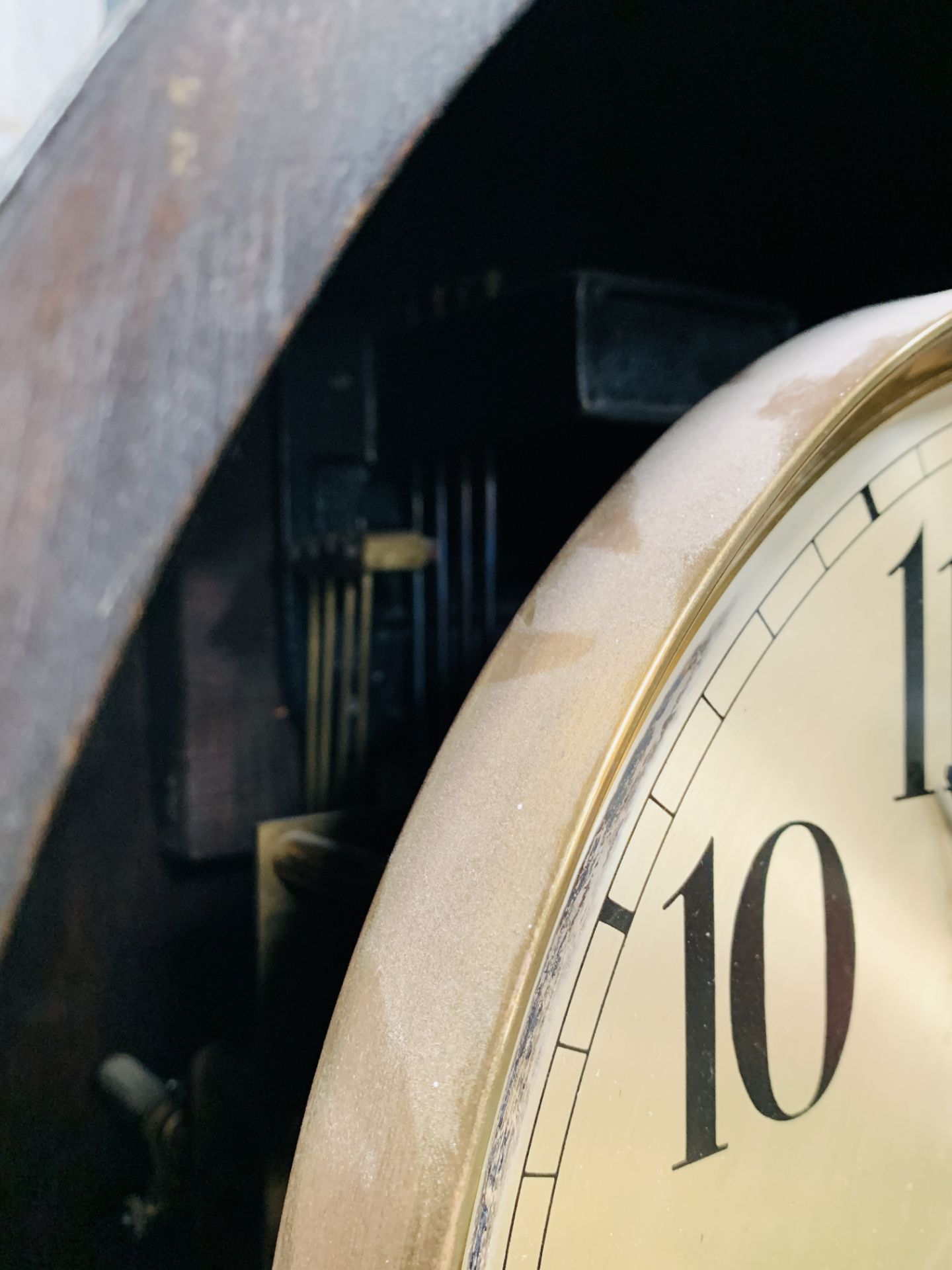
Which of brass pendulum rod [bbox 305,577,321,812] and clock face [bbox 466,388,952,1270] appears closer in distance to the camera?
clock face [bbox 466,388,952,1270]

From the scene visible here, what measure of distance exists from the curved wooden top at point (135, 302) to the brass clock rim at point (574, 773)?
11 cm

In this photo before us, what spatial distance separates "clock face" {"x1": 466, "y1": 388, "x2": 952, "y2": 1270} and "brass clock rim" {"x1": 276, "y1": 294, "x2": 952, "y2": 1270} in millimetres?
13

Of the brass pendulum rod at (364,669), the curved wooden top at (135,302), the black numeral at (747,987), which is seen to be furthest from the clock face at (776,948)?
the brass pendulum rod at (364,669)

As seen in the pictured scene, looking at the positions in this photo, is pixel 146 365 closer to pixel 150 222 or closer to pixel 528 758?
pixel 150 222

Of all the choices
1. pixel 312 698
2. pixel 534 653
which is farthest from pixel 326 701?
pixel 534 653

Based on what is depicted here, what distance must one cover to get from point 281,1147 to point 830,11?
0.62 meters

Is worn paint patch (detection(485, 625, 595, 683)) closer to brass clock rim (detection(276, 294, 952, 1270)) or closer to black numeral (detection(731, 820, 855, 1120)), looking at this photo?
brass clock rim (detection(276, 294, 952, 1270))

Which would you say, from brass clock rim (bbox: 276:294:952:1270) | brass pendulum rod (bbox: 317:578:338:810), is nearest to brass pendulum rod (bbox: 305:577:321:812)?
brass pendulum rod (bbox: 317:578:338:810)

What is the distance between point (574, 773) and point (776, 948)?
16cm

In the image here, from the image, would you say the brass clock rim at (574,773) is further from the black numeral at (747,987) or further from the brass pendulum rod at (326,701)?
the brass pendulum rod at (326,701)

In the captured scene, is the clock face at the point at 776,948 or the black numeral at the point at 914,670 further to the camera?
the black numeral at the point at 914,670

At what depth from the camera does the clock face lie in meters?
0.31

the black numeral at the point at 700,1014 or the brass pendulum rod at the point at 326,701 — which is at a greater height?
the brass pendulum rod at the point at 326,701

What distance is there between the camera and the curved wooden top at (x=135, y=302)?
0.22m
